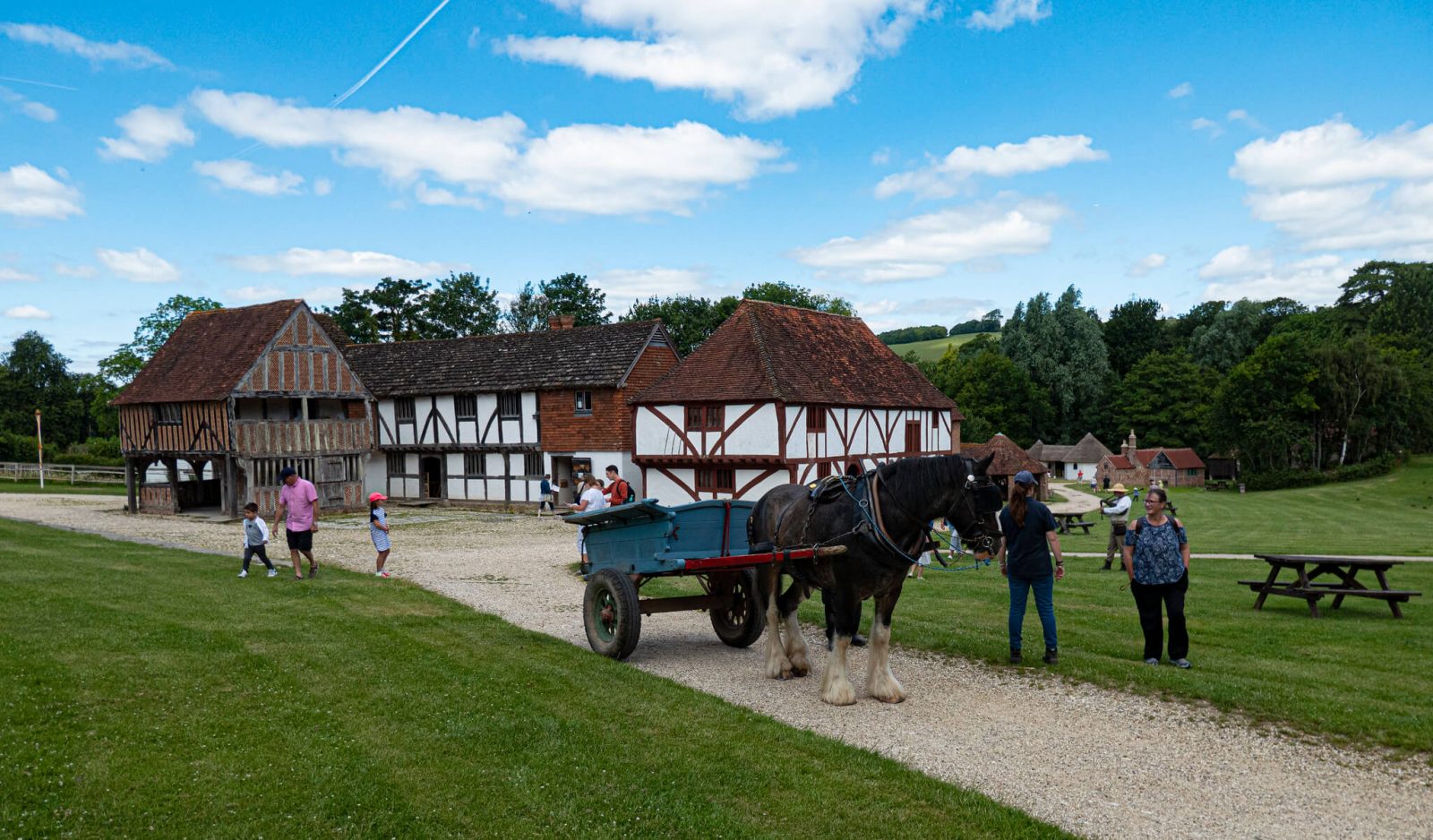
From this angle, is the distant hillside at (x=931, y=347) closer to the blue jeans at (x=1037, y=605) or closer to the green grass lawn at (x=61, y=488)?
the green grass lawn at (x=61, y=488)

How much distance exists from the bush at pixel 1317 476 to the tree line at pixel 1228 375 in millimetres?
3111

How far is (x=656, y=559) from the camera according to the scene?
873 centimetres

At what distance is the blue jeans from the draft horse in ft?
5.38

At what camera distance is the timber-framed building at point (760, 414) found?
92.8 feet

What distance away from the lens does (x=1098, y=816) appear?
212 inches

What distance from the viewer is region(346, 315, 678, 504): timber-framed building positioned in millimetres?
32250

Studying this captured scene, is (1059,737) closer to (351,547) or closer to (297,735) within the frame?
(297,735)

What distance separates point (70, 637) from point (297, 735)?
4.15 meters

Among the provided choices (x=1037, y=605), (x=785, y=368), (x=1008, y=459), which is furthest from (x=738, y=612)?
(x=1008, y=459)

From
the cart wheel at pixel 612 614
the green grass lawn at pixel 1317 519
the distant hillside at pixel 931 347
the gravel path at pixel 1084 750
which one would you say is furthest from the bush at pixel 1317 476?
the cart wheel at pixel 612 614

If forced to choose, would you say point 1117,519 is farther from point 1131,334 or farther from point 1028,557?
point 1131,334

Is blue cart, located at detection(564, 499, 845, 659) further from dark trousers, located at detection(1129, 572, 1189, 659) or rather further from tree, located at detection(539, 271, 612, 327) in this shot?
tree, located at detection(539, 271, 612, 327)

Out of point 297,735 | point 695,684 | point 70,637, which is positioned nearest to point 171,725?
point 297,735

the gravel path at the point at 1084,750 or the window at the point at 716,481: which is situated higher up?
the window at the point at 716,481
